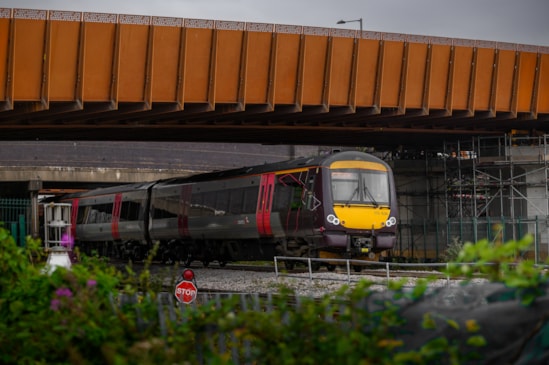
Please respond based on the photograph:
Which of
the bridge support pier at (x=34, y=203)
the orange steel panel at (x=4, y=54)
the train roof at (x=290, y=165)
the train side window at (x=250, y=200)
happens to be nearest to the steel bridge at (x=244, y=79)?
the orange steel panel at (x=4, y=54)

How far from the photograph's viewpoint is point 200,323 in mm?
7102

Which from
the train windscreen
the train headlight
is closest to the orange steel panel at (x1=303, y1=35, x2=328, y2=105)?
the train windscreen

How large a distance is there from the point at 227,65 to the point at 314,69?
11.1 ft

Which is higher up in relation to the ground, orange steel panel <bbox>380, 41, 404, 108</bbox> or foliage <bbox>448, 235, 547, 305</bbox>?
orange steel panel <bbox>380, 41, 404, 108</bbox>

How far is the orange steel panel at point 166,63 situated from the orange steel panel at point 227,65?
1483 millimetres

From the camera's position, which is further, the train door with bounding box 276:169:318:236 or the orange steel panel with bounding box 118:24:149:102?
the orange steel panel with bounding box 118:24:149:102

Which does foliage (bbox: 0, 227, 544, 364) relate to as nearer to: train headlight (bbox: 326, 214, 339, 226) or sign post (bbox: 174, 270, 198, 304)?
sign post (bbox: 174, 270, 198, 304)

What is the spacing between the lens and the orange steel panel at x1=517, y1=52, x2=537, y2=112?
39.1 m

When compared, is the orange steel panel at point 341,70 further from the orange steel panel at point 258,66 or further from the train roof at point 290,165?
the train roof at point 290,165

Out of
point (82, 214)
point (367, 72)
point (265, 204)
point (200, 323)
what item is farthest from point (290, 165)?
point (200, 323)

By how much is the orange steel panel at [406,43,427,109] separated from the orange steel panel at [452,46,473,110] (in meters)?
1.46

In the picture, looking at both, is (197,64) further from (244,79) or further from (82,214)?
(82,214)

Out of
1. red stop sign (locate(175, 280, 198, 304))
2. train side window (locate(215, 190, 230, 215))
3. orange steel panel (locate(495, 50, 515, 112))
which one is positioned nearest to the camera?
red stop sign (locate(175, 280, 198, 304))

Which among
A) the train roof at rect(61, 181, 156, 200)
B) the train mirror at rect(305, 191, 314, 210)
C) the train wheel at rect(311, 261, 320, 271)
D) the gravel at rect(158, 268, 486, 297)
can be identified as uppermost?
the train roof at rect(61, 181, 156, 200)
